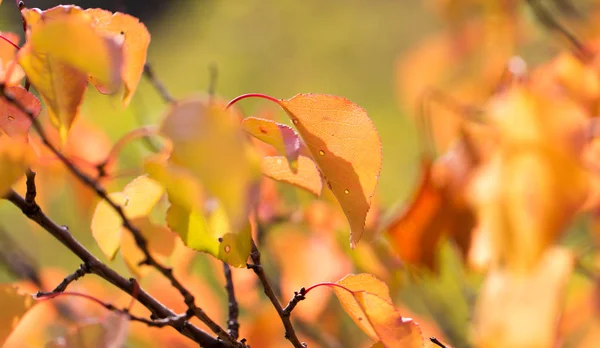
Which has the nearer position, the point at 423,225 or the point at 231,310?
the point at 231,310

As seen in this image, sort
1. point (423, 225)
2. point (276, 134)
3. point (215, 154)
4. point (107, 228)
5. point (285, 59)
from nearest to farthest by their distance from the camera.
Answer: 1. point (215, 154)
2. point (276, 134)
3. point (107, 228)
4. point (423, 225)
5. point (285, 59)

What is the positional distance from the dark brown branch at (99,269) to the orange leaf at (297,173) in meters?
0.11

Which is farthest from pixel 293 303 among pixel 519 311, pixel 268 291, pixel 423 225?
pixel 423 225

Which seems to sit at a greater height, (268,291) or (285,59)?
(285,59)

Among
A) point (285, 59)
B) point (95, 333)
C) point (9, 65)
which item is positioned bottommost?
point (95, 333)

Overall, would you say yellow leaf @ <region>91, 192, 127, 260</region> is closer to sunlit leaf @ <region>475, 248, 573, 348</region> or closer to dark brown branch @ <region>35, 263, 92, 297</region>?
dark brown branch @ <region>35, 263, 92, 297</region>

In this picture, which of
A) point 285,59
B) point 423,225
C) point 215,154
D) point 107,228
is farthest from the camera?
point 285,59

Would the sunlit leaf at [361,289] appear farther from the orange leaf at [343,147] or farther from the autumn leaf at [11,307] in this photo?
the autumn leaf at [11,307]

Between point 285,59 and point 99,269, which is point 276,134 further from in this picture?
point 285,59

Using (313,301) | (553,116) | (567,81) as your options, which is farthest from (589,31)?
(553,116)

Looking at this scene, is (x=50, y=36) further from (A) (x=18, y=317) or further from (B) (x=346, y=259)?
(B) (x=346, y=259)

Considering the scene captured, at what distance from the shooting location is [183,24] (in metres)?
3.52

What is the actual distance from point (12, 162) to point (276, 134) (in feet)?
0.42

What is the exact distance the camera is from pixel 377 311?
0.39 m
